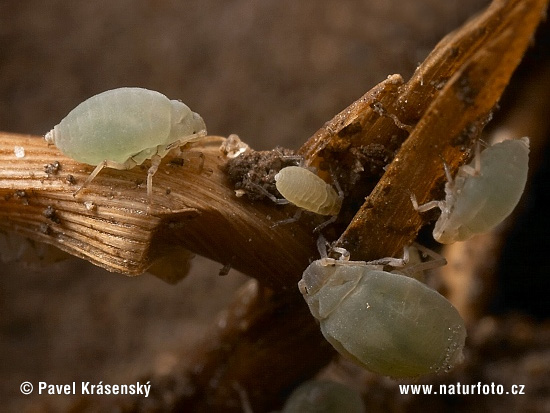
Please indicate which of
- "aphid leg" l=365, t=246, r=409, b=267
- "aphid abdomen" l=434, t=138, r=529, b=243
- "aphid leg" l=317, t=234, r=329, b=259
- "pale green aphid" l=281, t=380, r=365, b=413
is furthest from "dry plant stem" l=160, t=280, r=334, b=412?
"aphid abdomen" l=434, t=138, r=529, b=243

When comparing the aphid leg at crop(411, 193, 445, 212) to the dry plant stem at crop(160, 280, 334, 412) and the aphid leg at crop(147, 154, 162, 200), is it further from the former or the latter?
the aphid leg at crop(147, 154, 162, 200)

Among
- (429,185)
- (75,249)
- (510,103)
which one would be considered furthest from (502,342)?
(75,249)

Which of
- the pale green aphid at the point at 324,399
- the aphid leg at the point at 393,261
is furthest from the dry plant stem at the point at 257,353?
the aphid leg at the point at 393,261

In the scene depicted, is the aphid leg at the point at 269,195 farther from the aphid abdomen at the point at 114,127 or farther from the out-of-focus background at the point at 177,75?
the out-of-focus background at the point at 177,75

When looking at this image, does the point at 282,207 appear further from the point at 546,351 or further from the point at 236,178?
the point at 546,351

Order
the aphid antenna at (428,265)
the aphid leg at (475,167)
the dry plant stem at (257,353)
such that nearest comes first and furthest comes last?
1. the aphid leg at (475,167)
2. the aphid antenna at (428,265)
3. the dry plant stem at (257,353)

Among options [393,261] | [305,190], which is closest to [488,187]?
[393,261]
